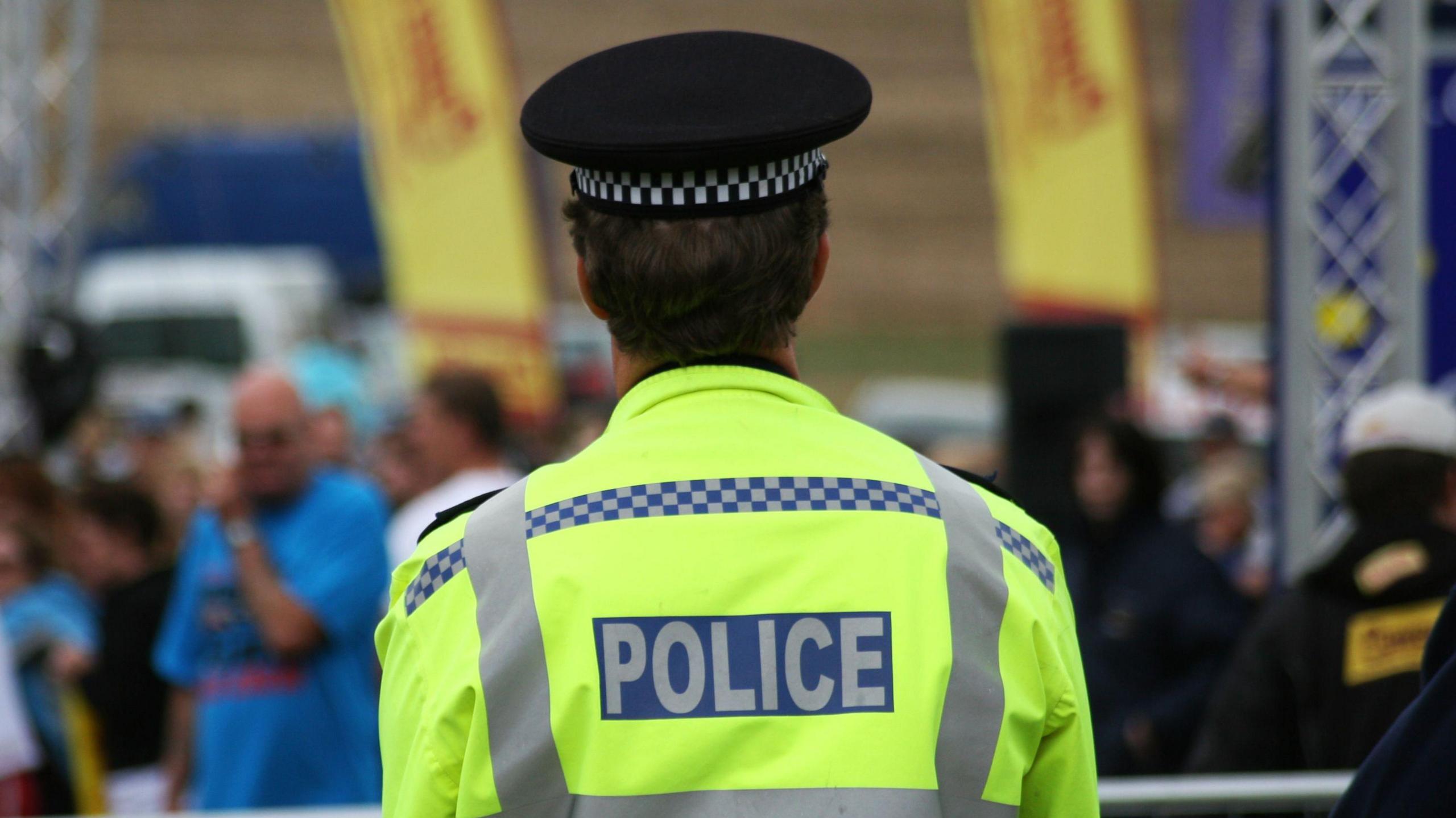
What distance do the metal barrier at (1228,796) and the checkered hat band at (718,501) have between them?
1876mm

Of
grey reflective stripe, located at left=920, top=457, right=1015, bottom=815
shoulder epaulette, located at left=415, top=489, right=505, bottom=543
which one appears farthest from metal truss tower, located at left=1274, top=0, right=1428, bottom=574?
shoulder epaulette, located at left=415, top=489, right=505, bottom=543

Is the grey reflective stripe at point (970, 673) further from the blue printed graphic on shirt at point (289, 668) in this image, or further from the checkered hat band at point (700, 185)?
the blue printed graphic on shirt at point (289, 668)

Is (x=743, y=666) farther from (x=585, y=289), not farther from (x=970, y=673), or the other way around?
(x=585, y=289)

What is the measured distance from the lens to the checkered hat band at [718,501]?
149 cm

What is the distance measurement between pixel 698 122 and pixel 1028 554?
517mm

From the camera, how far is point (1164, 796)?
320 cm

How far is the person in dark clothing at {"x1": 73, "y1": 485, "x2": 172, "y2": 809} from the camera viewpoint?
4.75m

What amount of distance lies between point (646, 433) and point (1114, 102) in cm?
655

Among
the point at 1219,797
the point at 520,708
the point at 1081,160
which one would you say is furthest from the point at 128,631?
the point at 1081,160

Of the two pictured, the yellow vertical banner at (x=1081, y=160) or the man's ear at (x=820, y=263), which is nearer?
the man's ear at (x=820, y=263)

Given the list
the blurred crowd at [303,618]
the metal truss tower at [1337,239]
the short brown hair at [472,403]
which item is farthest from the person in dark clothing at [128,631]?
the metal truss tower at [1337,239]

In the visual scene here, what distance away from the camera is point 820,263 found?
162 cm

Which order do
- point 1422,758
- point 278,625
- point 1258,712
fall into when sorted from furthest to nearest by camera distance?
1. point 278,625
2. point 1258,712
3. point 1422,758

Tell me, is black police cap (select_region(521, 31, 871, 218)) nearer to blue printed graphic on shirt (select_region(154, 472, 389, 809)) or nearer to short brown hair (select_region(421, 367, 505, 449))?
blue printed graphic on shirt (select_region(154, 472, 389, 809))
